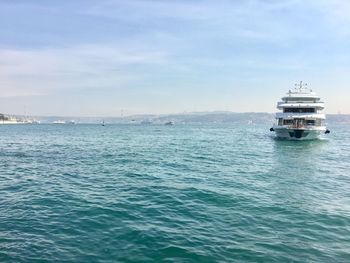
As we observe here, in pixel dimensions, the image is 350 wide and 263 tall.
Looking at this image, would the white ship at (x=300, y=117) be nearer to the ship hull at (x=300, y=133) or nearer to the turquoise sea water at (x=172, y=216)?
the ship hull at (x=300, y=133)

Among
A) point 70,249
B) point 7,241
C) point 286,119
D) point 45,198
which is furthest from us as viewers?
point 286,119

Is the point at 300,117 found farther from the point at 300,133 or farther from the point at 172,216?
the point at 172,216

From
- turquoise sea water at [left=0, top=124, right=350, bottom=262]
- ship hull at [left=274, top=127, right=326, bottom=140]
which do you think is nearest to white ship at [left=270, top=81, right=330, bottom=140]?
ship hull at [left=274, top=127, right=326, bottom=140]

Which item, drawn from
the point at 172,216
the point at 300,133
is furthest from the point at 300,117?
the point at 172,216

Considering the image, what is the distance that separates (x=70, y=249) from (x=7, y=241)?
9.88 ft

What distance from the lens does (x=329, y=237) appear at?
1644cm

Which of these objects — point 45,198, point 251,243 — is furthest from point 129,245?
point 45,198

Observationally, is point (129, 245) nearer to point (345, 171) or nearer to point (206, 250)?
point (206, 250)

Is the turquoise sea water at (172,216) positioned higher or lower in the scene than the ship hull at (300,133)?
lower

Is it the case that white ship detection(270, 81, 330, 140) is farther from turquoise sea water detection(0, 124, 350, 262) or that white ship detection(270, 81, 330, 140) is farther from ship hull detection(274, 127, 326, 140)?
turquoise sea water detection(0, 124, 350, 262)

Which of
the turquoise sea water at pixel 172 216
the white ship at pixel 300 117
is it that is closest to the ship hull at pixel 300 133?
the white ship at pixel 300 117

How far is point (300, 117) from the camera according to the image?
262ft

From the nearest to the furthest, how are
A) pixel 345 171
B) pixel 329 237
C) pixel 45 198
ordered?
pixel 329 237 < pixel 45 198 < pixel 345 171

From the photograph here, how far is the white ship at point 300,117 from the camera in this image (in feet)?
257
